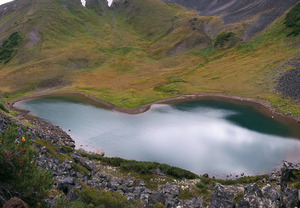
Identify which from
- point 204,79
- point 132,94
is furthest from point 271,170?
point 204,79

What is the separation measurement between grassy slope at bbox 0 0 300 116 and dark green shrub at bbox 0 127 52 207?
2316 inches

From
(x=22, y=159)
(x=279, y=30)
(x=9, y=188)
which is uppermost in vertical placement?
(x=279, y=30)

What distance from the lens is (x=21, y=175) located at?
40.8 feet

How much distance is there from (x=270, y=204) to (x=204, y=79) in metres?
81.6

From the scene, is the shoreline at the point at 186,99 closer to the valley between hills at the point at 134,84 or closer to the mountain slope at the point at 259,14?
the valley between hills at the point at 134,84

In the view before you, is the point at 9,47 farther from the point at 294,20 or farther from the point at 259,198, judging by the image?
the point at 294,20

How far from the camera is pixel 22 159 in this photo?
12.5 meters

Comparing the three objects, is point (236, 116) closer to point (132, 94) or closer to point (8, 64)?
point (132, 94)

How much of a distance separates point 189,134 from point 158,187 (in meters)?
23.7

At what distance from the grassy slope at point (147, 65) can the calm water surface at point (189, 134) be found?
11.3m

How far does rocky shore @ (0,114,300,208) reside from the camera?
58.9 feet

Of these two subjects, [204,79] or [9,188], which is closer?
[9,188]

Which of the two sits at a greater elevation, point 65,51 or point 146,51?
point 146,51

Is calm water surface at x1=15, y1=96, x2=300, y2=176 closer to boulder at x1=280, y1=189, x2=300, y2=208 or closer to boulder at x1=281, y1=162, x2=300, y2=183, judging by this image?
boulder at x1=281, y1=162, x2=300, y2=183
